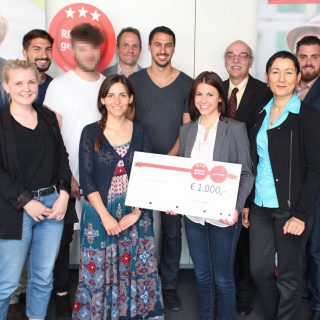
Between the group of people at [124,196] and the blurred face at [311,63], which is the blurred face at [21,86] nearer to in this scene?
the group of people at [124,196]

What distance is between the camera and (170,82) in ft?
9.87

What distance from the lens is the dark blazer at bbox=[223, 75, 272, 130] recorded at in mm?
2873

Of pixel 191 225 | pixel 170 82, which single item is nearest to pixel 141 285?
pixel 191 225

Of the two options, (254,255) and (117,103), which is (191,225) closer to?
(254,255)

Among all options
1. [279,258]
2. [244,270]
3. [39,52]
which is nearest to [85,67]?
[39,52]

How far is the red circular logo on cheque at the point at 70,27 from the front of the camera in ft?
11.5

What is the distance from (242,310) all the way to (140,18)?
2.63 m

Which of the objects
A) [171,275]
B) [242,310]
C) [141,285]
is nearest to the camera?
[141,285]

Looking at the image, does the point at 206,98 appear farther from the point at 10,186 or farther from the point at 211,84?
the point at 10,186

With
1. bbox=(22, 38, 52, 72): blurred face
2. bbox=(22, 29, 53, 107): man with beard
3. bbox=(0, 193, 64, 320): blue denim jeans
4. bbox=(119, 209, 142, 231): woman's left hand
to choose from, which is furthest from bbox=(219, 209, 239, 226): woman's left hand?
bbox=(22, 38, 52, 72): blurred face

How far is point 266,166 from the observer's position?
232cm

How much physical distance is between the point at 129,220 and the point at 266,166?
88cm

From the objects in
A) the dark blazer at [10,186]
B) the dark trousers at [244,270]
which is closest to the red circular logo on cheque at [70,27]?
the dark blazer at [10,186]

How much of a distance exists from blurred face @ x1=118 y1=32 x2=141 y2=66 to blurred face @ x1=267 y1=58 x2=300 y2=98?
4.74ft
